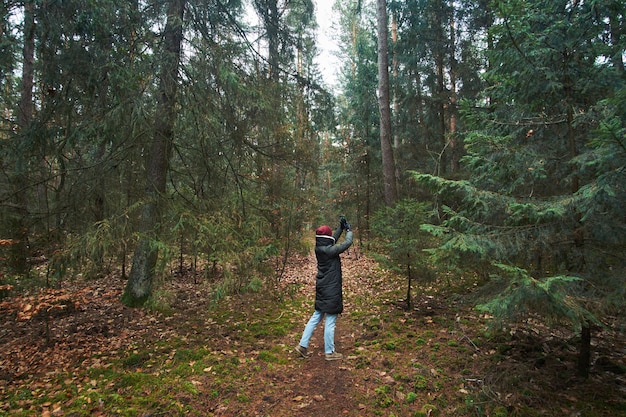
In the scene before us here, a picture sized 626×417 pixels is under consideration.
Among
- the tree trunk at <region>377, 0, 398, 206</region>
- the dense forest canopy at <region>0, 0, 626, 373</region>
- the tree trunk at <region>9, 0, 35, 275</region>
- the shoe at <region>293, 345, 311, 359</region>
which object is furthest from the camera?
the tree trunk at <region>377, 0, 398, 206</region>

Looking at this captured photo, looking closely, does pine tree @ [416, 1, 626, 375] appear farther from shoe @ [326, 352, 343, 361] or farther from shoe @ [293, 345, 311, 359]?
shoe @ [293, 345, 311, 359]

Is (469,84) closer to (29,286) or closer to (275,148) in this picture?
(275,148)

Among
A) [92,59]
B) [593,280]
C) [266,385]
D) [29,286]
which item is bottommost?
[266,385]

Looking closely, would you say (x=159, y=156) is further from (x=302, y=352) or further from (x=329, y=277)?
(x=302, y=352)

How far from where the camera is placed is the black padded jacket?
4.79 m

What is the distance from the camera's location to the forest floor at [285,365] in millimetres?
3578

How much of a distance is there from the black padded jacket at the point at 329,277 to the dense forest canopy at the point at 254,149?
1.10m

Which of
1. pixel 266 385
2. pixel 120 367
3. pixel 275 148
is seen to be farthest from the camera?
pixel 275 148

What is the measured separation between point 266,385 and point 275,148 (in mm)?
4390

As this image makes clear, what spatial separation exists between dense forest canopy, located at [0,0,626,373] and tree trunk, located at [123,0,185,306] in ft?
0.12

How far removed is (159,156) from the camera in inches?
246

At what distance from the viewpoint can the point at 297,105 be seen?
267 inches

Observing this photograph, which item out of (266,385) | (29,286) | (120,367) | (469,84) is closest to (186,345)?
(120,367)

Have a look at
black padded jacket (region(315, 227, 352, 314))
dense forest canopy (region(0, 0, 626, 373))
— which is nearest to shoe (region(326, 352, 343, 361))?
black padded jacket (region(315, 227, 352, 314))
